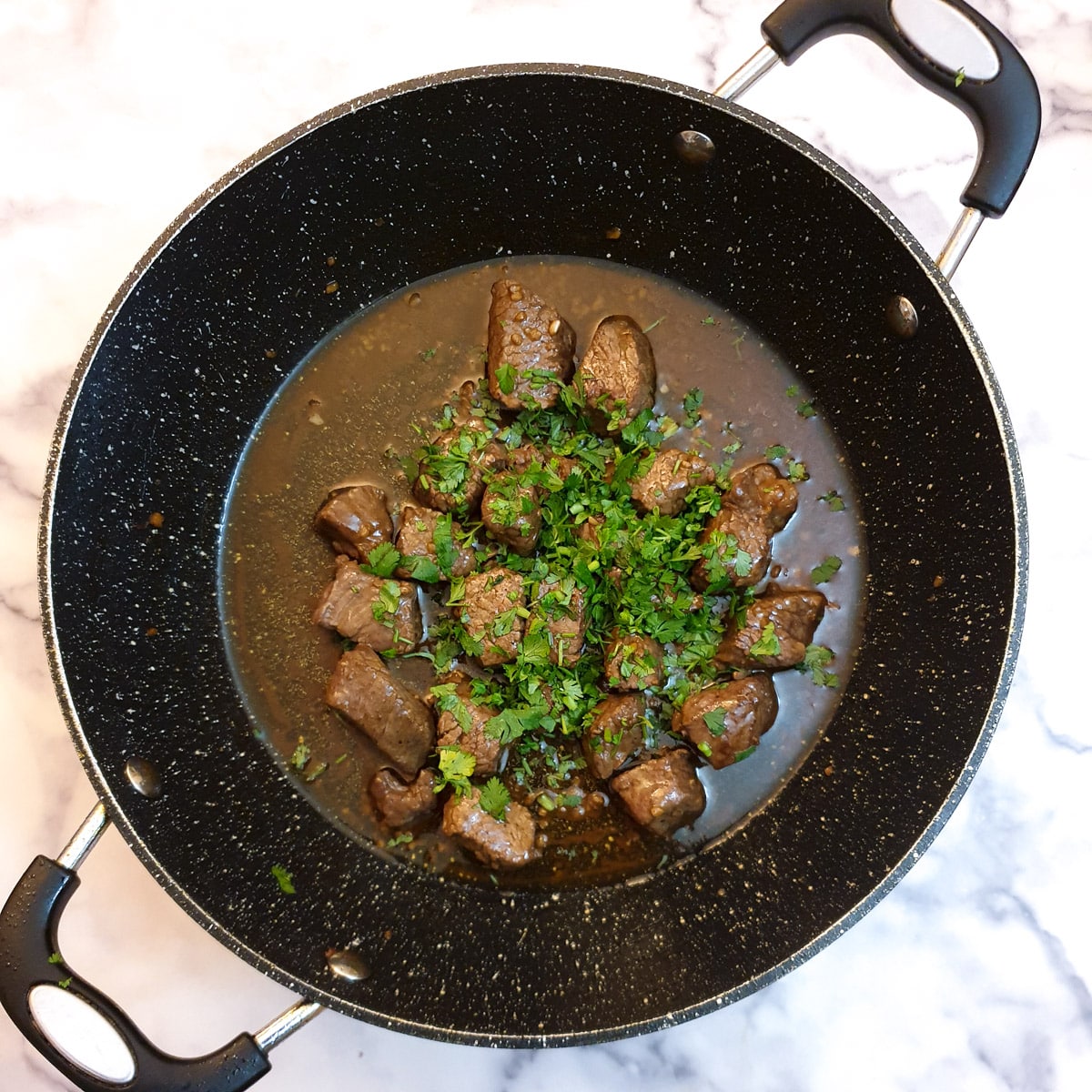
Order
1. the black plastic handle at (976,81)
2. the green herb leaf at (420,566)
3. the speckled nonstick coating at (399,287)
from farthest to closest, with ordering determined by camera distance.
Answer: the green herb leaf at (420,566)
the speckled nonstick coating at (399,287)
the black plastic handle at (976,81)

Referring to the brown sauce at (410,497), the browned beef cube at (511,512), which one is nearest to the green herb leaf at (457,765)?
the brown sauce at (410,497)

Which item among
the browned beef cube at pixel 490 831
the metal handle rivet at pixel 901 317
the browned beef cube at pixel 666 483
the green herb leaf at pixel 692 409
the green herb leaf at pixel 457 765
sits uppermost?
the metal handle rivet at pixel 901 317

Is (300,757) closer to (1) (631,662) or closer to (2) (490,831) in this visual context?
(2) (490,831)

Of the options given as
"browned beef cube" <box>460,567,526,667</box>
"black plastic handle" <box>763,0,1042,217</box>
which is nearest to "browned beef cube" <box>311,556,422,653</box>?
"browned beef cube" <box>460,567,526,667</box>

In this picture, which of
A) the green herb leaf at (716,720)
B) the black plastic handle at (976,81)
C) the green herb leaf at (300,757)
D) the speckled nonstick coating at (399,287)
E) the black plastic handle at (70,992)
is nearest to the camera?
the black plastic handle at (70,992)

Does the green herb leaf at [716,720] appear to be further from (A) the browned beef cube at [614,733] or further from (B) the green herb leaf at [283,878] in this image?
(B) the green herb leaf at [283,878]

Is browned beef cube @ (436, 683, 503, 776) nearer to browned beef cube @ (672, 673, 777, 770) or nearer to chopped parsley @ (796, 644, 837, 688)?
browned beef cube @ (672, 673, 777, 770)
